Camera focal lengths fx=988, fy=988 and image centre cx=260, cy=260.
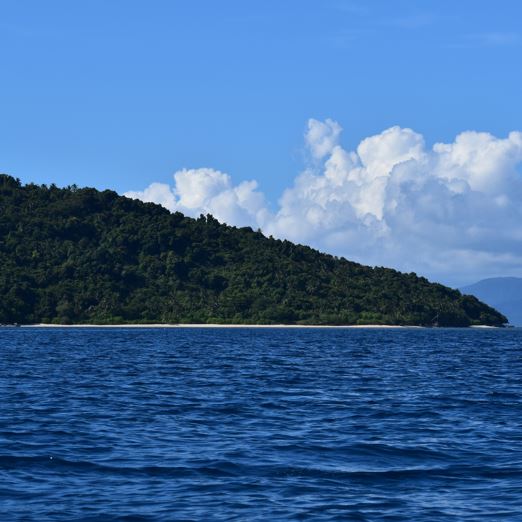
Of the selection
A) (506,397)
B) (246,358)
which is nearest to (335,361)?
(246,358)

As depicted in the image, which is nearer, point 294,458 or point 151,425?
point 294,458

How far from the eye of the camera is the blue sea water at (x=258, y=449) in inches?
988

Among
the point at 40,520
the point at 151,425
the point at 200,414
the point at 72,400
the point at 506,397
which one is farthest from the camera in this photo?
the point at 506,397

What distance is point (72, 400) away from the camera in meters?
49.9

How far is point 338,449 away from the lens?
3369cm

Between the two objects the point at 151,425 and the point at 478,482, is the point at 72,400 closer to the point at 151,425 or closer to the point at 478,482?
the point at 151,425

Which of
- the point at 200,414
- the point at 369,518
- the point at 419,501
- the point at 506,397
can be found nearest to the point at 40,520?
the point at 369,518

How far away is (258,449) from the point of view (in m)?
33.6

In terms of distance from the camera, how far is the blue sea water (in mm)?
25094

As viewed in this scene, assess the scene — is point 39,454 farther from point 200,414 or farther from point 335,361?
point 335,361

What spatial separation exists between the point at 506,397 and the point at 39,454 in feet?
102

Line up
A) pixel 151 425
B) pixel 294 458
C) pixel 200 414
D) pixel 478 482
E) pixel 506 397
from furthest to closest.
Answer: pixel 506 397 → pixel 200 414 → pixel 151 425 → pixel 294 458 → pixel 478 482

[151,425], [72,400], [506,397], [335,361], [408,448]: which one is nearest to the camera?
[408,448]

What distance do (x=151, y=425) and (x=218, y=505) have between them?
1494cm
